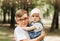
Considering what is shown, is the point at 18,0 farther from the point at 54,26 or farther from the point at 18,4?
the point at 54,26

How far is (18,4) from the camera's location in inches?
115

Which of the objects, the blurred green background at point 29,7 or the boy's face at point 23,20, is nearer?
the boy's face at point 23,20

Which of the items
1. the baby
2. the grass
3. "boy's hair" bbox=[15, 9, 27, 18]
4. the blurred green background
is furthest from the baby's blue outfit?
the grass

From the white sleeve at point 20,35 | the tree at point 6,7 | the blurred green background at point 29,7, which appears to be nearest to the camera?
the white sleeve at point 20,35

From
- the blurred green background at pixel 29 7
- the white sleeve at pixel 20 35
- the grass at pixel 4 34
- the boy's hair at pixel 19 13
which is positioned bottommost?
the grass at pixel 4 34

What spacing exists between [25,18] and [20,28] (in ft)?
0.17

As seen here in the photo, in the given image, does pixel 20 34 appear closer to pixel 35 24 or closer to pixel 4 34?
pixel 35 24

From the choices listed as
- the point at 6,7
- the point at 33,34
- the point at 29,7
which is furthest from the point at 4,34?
the point at 33,34

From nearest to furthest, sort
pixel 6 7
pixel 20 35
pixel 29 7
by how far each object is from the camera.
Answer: pixel 20 35, pixel 29 7, pixel 6 7

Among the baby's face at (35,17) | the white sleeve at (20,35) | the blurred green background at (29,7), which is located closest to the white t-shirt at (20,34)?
the white sleeve at (20,35)

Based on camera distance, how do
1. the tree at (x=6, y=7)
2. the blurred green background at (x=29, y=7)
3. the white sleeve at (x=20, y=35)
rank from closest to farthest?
the white sleeve at (x=20, y=35)
the blurred green background at (x=29, y=7)
the tree at (x=6, y=7)

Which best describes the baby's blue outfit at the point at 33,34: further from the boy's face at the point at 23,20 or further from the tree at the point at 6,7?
the tree at the point at 6,7

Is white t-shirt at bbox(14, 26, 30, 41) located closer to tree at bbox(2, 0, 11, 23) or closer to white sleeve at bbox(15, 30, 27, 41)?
white sleeve at bbox(15, 30, 27, 41)

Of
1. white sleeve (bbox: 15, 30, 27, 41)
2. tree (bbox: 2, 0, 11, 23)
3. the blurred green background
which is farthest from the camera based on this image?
tree (bbox: 2, 0, 11, 23)
